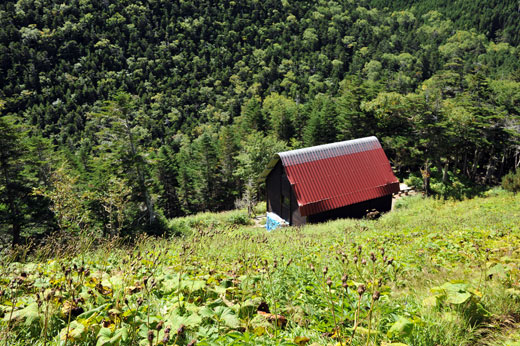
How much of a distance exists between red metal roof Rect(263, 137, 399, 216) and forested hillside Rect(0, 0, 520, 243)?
24.2 feet

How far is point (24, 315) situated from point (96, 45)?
158 metres

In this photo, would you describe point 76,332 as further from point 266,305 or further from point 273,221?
point 273,221

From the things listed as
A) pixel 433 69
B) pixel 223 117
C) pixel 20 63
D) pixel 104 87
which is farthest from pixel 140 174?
pixel 20 63

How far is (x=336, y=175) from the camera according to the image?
2095 centimetres

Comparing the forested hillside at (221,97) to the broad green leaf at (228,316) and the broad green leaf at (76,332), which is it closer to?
the broad green leaf at (76,332)

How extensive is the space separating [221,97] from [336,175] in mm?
104005

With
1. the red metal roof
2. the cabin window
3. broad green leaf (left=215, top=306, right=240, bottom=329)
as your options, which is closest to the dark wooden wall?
the cabin window

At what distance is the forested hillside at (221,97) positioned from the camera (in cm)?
2547

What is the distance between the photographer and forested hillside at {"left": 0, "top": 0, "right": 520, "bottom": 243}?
83.6 feet

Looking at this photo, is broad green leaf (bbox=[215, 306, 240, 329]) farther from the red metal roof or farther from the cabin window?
the cabin window

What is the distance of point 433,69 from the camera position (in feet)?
348

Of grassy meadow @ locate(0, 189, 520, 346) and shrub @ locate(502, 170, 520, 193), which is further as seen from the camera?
shrub @ locate(502, 170, 520, 193)

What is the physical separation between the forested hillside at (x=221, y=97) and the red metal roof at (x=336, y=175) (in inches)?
291

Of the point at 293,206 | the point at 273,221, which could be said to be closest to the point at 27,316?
the point at 293,206
